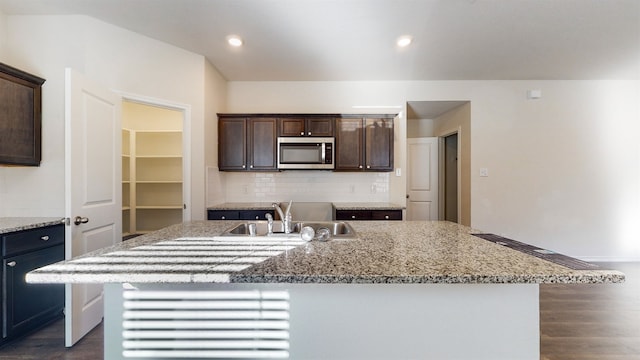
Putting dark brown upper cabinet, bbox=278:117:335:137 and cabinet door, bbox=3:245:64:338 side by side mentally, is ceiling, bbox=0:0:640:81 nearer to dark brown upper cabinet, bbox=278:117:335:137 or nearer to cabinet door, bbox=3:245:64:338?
dark brown upper cabinet, bbox=278:117:335:137

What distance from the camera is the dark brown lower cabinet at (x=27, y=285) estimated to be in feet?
6.37

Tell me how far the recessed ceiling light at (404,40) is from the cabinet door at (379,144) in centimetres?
99

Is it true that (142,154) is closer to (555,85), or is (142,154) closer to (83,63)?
(83,63)

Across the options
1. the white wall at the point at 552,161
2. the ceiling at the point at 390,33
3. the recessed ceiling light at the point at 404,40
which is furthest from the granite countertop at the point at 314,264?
the white wall at the point at 552,161

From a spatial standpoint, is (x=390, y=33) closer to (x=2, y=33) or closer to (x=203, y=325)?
(x=203, y=325)

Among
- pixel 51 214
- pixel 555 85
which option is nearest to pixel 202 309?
pixel 51 214

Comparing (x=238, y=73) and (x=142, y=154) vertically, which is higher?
(x=238, y=73)

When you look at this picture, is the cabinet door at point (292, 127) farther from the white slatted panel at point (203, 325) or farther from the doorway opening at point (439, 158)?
the white slatted panel at point (203, 325)

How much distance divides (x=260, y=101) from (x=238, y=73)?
47 centimetres

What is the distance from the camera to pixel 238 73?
378cm

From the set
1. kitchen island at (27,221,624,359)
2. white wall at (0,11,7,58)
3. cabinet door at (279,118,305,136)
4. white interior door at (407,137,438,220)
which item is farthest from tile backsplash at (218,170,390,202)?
kitchen island at (27,221,624,359)

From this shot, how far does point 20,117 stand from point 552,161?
5975 millimetres

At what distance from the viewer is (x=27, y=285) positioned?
210 cm

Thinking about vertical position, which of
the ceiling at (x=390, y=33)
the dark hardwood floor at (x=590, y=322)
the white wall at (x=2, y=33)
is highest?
the ceiling at (x=390, y=33)
